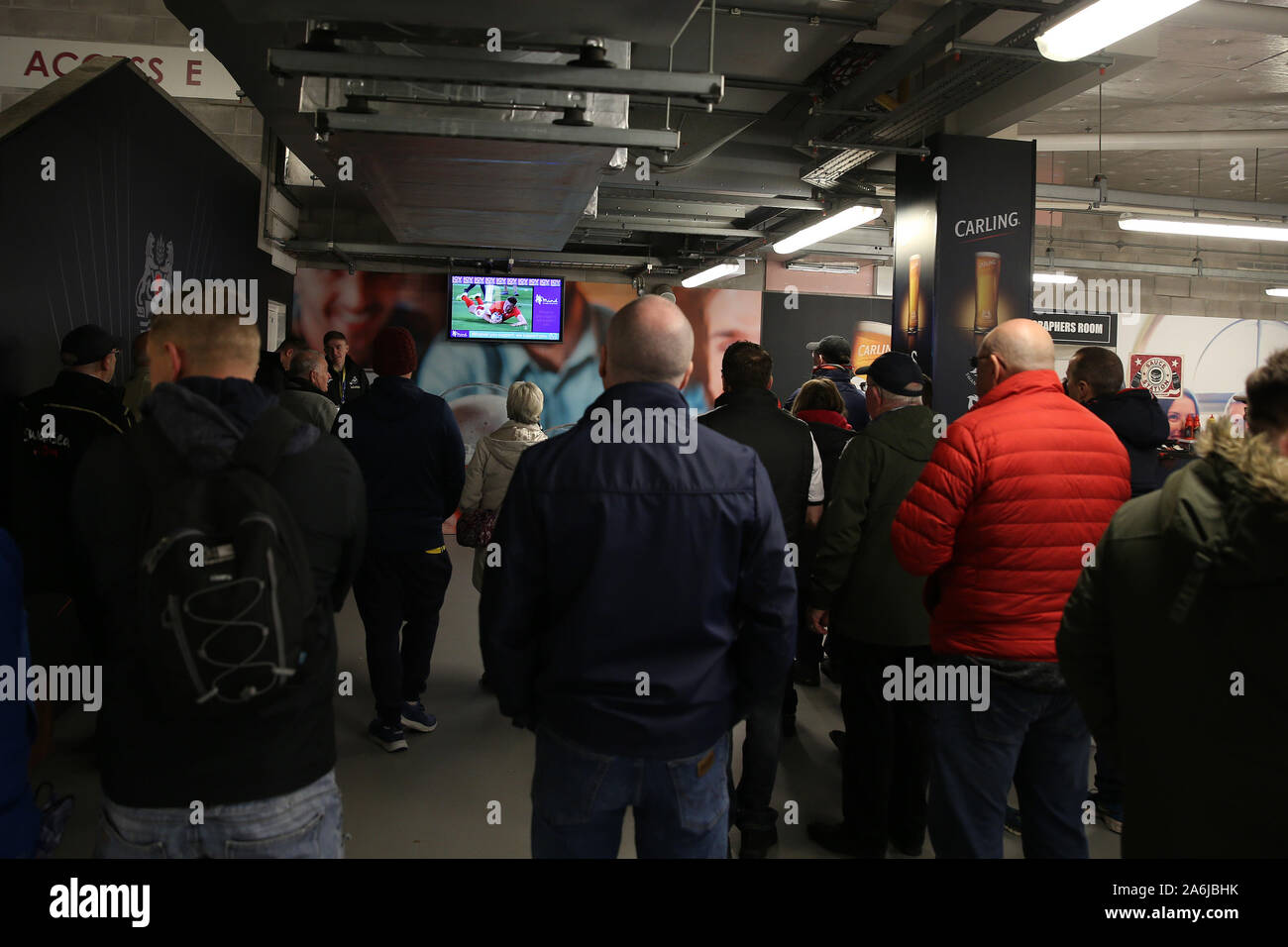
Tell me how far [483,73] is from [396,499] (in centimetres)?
175

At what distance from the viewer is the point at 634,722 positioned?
1.71 m

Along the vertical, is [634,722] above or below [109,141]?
below

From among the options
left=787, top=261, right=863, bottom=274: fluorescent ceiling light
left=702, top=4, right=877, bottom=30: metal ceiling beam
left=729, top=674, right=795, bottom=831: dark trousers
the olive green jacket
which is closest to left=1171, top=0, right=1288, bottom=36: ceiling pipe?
left=702, top=4, right=877, bottom=30: metal ceiling beam

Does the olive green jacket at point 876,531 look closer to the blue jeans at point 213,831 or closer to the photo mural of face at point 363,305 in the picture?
the blue jeans at point 213,831

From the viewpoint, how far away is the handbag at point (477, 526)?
4.29 metres

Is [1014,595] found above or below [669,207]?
below

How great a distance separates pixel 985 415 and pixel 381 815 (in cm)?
257

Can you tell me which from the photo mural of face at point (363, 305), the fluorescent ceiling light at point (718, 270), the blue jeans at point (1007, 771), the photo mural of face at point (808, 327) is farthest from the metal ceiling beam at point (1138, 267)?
the blue jeans at point (1007, 771)

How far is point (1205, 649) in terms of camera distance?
4.58 ft

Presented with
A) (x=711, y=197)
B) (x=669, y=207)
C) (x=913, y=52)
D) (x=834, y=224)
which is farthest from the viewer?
(x=669, y=207)

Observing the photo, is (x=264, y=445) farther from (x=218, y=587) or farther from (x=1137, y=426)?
(x=1137, y=426)

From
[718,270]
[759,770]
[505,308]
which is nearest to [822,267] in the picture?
[718,270]
